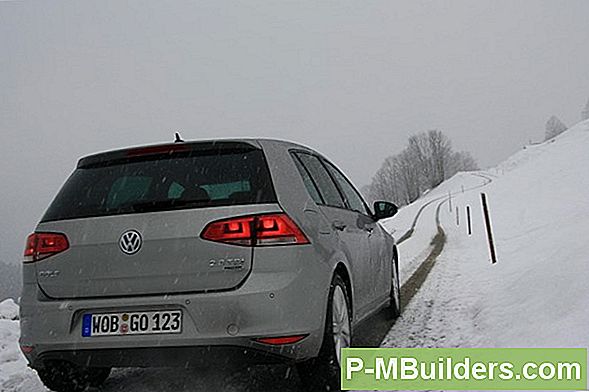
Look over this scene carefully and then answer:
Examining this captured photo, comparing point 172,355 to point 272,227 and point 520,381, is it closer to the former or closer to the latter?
point 272,227

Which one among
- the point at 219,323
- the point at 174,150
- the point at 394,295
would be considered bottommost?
the point at 219,323

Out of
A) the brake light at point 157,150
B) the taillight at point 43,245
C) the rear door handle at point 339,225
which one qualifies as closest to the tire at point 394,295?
the rear door handle at point 339,225

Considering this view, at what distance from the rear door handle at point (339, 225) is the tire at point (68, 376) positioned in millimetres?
1935

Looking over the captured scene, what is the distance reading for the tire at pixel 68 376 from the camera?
144 inches

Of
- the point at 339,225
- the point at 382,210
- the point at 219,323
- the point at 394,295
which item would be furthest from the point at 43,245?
the point at 394,295

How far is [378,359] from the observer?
15.3ft

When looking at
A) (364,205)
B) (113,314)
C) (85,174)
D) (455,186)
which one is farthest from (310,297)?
(455,186)

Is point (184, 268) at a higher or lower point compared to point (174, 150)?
lower

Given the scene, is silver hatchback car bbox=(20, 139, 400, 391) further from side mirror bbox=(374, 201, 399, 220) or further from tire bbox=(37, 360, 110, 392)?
side mirror bbox=(374, 201, 399, 220)

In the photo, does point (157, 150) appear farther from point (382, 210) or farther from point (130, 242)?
point (382, 210)

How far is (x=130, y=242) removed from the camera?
11.2 ft

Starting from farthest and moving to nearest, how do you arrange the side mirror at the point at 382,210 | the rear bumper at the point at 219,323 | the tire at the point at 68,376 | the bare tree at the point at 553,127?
the bare tree at the point at 553,127 < the side mirror at the point at 382,210 < the tire at the point at 68,376 < the rear bumper at the point at 219,323

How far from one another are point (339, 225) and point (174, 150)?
54.1 inches

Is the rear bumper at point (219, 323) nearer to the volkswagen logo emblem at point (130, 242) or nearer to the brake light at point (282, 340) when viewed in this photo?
the brake light at point (282, 340)
